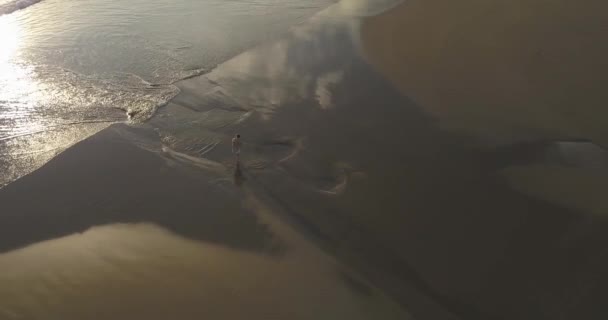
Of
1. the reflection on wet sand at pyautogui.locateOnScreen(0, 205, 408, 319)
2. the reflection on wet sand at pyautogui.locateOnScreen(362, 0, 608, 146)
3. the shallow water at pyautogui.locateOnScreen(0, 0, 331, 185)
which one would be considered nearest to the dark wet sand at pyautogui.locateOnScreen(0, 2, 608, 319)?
the reflection on wet sand at pyautogui.locateOnScreen(0, 205, 408, 319)

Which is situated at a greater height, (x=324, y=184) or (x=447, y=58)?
(x=447, y=58)

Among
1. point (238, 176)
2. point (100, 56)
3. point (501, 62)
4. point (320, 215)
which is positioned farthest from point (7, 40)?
point (501, 62)

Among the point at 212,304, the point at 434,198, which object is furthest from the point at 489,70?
the point at 212,304

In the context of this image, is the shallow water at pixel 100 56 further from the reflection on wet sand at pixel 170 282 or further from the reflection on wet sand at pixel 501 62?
the reflection on wet sand at pixel 501 62

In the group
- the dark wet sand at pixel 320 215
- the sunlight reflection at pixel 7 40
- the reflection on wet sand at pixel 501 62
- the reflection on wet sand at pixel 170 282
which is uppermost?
the reflection on wet sand at pixel 501 62

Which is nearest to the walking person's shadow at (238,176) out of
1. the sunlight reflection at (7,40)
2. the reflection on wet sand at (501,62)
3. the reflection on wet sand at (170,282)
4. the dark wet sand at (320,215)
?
the dark wet sand at (320,215)

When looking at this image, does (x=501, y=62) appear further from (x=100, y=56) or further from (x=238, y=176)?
(x=100, y=56)

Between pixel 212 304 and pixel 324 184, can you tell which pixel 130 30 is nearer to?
pixel 324 184

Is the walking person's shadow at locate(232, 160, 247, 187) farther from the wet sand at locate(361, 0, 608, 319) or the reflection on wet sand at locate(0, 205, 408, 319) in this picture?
the wet sand at locate(361, 0, 608, 319)

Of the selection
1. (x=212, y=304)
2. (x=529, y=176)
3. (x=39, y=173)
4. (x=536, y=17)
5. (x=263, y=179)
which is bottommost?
(x=212, y=304)
